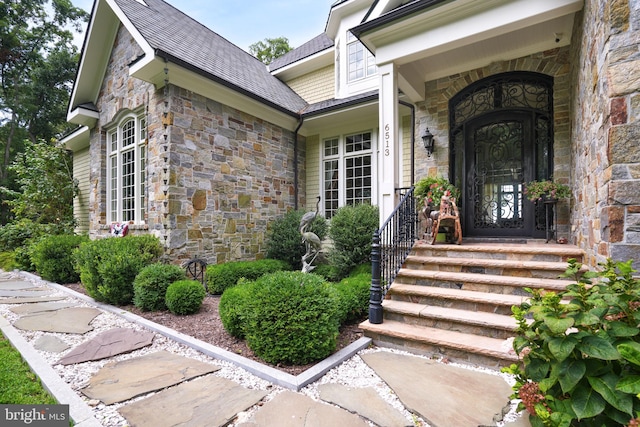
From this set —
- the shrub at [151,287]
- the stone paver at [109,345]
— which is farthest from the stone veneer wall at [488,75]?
the stone paver at [109,345]

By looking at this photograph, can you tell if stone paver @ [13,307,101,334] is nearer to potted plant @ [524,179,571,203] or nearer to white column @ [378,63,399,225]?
white column @ [378,63,399,225]

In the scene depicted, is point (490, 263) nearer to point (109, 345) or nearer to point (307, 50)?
point (109, 345)

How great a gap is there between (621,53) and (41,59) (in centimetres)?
2348

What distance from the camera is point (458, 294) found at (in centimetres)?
350

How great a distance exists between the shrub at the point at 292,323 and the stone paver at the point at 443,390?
51cm

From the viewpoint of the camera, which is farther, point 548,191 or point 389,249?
point 548,191

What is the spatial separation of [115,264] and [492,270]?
5.41m

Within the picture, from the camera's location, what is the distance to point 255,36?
18.5 m

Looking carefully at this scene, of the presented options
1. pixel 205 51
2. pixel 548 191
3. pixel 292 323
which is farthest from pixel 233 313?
pixel 205 51

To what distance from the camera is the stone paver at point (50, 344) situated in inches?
127

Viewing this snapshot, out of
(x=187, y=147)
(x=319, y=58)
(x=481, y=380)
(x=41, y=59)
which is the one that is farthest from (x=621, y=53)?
(x=41, y=59)

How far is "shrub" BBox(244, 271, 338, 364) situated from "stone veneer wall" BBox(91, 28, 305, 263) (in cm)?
339

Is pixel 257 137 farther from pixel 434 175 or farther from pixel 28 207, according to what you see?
pixel 28 207

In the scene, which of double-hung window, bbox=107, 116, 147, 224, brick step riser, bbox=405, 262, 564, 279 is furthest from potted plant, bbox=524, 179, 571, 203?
double-hung window, bbox=107, 116, 147, 224
